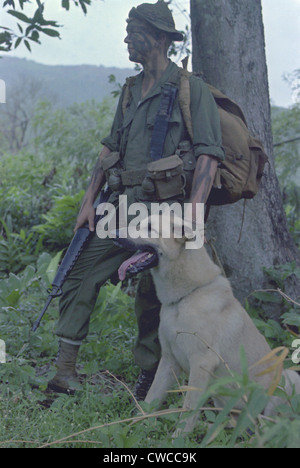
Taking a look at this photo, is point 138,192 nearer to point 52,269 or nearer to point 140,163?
point 140,163

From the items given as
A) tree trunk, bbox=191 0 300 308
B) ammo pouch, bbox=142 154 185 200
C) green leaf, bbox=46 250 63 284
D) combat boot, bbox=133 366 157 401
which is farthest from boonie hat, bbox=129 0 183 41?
green leaf, bbox=46 250 63 284

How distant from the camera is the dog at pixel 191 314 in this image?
11.0ft

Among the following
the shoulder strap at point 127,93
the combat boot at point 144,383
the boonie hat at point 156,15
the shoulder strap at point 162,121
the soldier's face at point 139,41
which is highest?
the boonie hat at point 156,15

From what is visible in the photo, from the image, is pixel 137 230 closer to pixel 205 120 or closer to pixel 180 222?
pixel 180 222

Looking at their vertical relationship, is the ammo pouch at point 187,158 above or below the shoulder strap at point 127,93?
below

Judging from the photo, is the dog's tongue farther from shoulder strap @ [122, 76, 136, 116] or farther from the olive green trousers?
shoulder strap @ [122, 76, 136, 116]

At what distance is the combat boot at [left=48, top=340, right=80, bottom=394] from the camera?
13.4 feet

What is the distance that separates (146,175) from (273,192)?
193 cm

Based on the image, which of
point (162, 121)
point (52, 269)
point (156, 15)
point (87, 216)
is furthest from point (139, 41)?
point (52, 269)

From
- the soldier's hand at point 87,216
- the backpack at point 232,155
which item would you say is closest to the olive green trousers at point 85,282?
the soldier's hand at point 87,216

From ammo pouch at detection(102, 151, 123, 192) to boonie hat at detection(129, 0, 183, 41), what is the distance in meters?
0.89

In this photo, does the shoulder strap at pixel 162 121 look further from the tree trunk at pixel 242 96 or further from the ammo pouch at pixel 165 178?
the tree trunk at pixel 242 96

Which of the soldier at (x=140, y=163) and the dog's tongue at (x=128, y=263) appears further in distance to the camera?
the soldier at (x=140, y=163)
